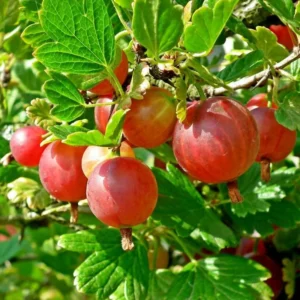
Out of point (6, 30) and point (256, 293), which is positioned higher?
point (6, 30)

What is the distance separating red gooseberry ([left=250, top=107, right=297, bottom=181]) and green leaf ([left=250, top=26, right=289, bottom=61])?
0.10m

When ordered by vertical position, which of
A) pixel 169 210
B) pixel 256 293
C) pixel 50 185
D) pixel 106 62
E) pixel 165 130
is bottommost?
pixel 256 293

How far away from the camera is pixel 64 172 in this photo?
1.06 metres

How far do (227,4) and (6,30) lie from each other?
78 cm

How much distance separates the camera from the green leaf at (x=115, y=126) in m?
0.89

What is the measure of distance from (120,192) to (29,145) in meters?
0.32

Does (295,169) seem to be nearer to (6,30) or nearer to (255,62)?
(255,62)

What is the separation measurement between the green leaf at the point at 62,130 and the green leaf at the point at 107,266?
0.36m

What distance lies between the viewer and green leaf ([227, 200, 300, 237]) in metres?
1.34

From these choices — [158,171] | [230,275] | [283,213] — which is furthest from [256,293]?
[158,171]

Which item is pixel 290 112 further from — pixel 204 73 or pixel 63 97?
pixel 63 97

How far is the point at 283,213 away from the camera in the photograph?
1354mm

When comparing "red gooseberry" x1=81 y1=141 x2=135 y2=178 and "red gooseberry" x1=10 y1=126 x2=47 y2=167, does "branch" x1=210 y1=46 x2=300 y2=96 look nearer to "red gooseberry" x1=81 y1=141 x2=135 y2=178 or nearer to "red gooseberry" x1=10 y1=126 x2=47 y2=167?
"red gooseberry" x1=81 y1=141 x2=135 y2=178

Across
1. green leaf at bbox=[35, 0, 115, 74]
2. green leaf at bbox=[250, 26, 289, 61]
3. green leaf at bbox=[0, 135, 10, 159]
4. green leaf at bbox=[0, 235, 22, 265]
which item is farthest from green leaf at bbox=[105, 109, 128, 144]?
green leaf at bbox=[0, 235, 22, 265]
